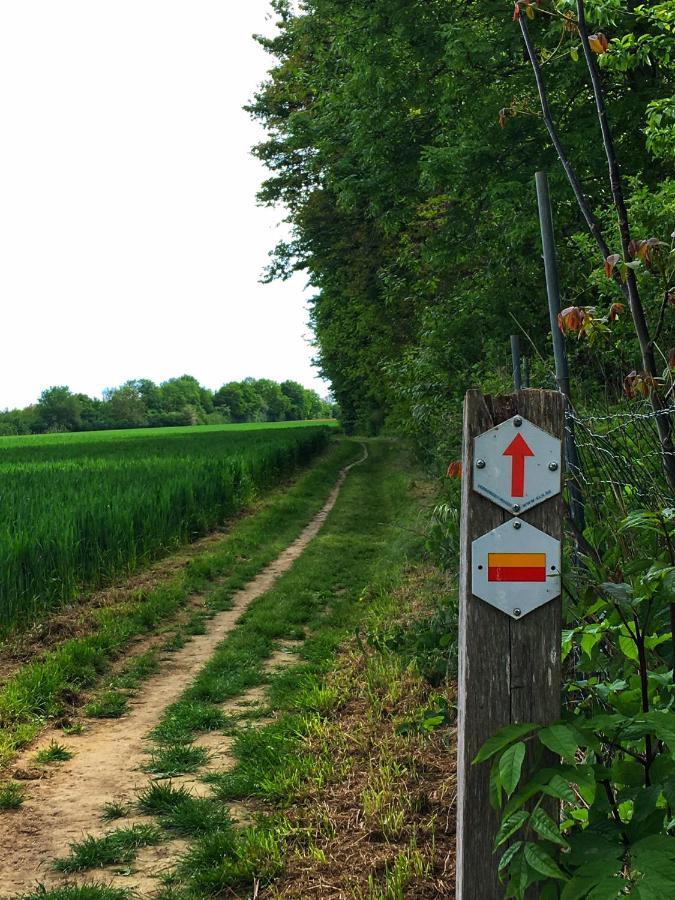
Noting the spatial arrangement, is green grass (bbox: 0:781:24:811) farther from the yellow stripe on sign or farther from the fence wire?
the yellow stripe on sign

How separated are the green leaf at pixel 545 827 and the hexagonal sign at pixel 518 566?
0.50 m

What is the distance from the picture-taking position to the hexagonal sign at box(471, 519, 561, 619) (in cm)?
203

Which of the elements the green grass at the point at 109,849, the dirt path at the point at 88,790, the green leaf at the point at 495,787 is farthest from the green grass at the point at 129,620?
the green leaf at the point at 495,787

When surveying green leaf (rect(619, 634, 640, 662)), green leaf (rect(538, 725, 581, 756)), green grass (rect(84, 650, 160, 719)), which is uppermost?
green leaf (rect(619, 634, 640, 662))

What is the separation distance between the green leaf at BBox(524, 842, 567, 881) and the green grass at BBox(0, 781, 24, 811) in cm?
370

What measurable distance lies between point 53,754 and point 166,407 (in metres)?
125

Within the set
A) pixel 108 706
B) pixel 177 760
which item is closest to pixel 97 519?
pixel 108 706

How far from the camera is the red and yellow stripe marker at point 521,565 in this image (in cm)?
204

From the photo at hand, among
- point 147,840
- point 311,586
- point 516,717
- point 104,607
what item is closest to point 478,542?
point 516,717

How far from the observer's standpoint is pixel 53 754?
5121 mm

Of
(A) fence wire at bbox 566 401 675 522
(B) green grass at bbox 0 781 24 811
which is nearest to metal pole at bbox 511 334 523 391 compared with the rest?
(A) fence wire at bbox 566 401 675 522

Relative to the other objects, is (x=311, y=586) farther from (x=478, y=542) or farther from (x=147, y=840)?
(x=478, y=542)

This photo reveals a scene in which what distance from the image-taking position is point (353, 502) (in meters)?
18.9

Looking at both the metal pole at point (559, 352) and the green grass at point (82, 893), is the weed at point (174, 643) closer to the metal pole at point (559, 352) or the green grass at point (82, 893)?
the green grass at point (82, 893)
